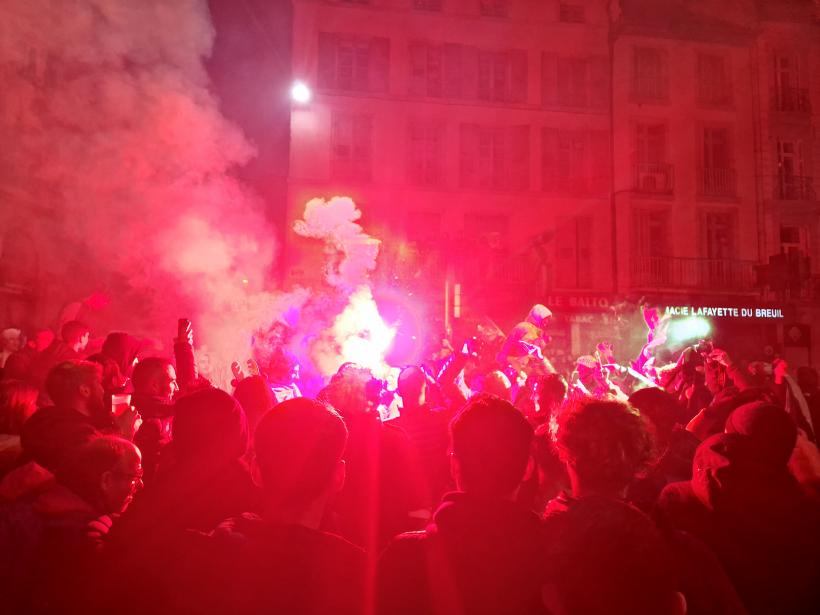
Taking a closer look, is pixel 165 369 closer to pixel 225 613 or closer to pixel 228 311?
pixel 225 613

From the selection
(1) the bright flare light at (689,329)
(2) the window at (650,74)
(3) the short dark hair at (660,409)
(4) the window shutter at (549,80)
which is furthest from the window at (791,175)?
(3) the short dark hair at (660,409)

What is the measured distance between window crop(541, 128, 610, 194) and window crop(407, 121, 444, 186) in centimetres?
374

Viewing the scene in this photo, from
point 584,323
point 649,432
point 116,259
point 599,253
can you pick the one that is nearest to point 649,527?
point 649,432

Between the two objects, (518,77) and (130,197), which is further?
(518,77)

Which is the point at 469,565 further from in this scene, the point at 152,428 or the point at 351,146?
the point at 351,146

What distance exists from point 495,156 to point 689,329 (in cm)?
906

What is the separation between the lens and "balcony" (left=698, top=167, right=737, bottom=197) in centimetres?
2252

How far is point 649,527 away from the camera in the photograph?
6.64 ft

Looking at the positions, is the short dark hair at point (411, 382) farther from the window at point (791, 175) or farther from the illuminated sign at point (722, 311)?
the window at point (791, 175)

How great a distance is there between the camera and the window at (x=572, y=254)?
2191 cm

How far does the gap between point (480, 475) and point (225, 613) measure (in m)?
0.92

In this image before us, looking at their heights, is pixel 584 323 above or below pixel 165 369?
above

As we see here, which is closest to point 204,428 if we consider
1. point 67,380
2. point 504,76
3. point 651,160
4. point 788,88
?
point 67,380

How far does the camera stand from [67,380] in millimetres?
3182
